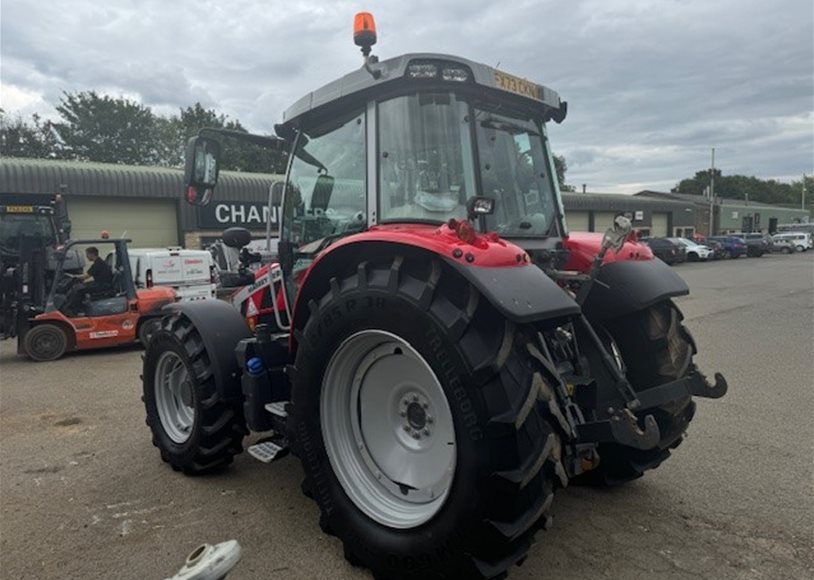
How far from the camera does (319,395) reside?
10.3ft

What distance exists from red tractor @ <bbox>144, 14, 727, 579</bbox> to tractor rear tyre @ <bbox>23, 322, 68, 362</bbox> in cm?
617

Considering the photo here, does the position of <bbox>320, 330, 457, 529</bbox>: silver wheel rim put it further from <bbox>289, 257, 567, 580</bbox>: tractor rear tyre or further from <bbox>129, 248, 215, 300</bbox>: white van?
<bbox>129, 248, 215, 300</bbox>: white van

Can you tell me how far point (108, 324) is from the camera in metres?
9.95

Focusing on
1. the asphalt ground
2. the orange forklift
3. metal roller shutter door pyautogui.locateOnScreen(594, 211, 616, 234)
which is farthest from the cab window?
metal roller shutter door pyautogui.locateOnScreen(594, 211, 616, 234)

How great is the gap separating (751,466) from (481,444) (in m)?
2.96

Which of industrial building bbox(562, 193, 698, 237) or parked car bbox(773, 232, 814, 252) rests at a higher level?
industrial building bbox(562, 193, 698, 237)

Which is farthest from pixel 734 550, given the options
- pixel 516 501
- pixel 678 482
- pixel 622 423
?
pixel 516 501

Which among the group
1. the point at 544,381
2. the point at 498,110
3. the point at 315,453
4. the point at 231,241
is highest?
the point at 498,110

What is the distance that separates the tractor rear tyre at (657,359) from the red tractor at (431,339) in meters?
0.01

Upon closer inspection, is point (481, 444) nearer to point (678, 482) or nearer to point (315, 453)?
point (315, 453)

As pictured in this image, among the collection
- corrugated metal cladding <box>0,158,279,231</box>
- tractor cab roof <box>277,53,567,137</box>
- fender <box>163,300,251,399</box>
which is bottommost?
fender <box>163,300,251,399</box>

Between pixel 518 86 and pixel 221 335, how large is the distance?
8.33ft

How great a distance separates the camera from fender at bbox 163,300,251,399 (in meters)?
3.93

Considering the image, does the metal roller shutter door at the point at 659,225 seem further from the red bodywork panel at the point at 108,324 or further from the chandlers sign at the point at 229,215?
the red bodywork panel at the point at 108,324
